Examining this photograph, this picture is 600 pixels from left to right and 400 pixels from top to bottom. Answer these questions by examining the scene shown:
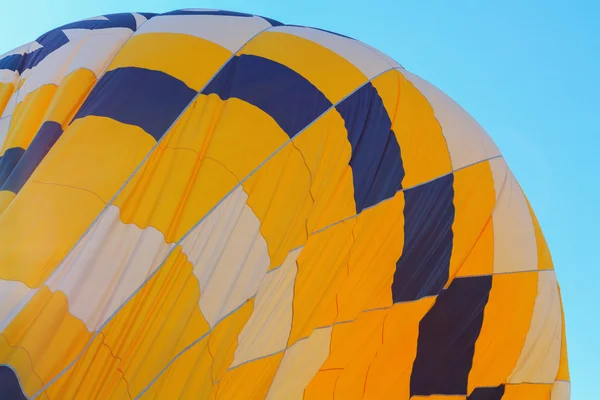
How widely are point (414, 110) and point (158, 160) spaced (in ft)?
4.74

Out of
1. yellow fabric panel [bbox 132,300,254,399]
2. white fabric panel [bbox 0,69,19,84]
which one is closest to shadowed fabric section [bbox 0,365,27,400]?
yellow fabric panel [bbox 132,300,254,399]

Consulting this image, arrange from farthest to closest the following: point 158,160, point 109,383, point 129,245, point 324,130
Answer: point 324,130 < point 158,160 < point 129,245 < point 109,383

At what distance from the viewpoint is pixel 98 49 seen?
135 inches

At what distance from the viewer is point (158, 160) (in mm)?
2963

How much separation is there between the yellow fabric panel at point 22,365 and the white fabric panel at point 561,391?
2.75 meters

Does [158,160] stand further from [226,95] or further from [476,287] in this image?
[476,287]

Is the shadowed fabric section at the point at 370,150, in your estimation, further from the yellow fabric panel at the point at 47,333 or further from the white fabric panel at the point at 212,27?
the yellow fabric panel at the point at 47,333

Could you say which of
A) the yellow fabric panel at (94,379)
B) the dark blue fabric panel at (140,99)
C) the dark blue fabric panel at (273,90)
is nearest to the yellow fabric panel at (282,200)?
the dark blue fabric panel at (273,90)

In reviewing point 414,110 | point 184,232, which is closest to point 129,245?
point 184,232

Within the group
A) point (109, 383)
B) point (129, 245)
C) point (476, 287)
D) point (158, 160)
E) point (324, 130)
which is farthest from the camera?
point (476, 287)

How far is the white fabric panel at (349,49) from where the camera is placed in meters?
3.64

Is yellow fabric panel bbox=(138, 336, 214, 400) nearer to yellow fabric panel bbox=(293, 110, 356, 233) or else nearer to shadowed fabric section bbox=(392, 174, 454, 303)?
yellow fabric panel bbox=(293, 110, 356, 233)

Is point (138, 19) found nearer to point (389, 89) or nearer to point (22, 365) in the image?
point (389, 89)

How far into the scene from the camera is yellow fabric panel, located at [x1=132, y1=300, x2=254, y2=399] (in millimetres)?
2625
